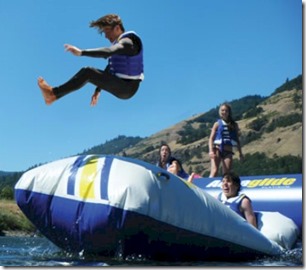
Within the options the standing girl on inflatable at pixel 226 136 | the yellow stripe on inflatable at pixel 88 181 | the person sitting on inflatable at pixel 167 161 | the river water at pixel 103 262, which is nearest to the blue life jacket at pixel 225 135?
the standing girl on inflatable at pixel 226 136

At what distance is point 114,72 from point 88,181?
2.09 ft

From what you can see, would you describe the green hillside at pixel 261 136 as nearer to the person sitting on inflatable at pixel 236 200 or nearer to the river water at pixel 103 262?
the person sitting on inflatable at pixel 236 200

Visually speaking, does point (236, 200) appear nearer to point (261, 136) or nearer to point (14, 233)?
point (14, 233)

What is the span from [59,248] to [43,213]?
0.35 meters

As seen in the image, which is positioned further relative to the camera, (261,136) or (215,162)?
(261,136)

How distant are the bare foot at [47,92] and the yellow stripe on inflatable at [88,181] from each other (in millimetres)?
529

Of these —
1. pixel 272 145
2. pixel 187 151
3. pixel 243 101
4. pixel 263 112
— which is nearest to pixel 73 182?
pixel 272 145

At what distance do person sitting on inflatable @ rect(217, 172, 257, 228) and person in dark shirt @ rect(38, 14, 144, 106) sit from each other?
120 cm

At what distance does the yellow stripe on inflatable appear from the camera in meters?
3.16

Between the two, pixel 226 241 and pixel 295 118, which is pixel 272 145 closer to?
pixel 295 118

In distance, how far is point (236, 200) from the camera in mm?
3877

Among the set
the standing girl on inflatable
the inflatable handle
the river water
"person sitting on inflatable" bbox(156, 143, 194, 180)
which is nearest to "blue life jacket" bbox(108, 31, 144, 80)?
the inflatable handle

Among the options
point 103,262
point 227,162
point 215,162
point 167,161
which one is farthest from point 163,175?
point 215,162

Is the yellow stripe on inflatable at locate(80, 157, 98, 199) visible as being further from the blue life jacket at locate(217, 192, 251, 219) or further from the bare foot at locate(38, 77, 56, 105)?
the blue life jacket at locate(217, 192, 251, 219)
